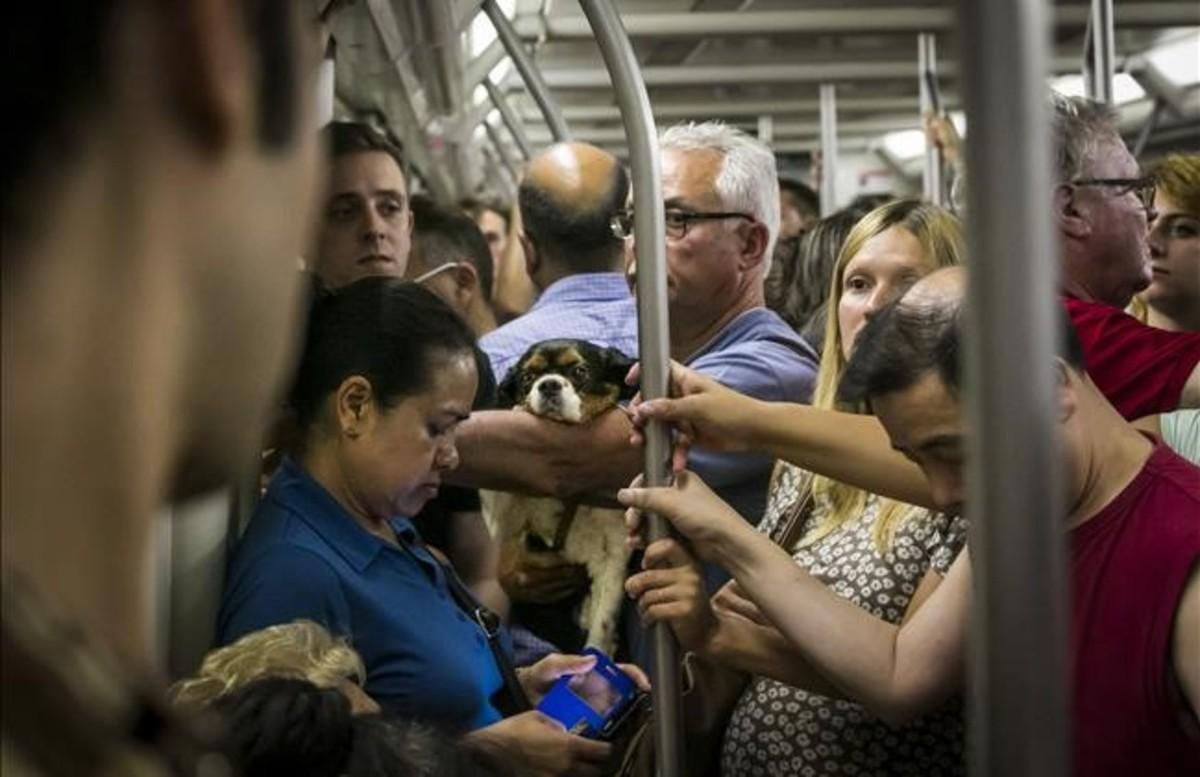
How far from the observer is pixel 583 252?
112 inches

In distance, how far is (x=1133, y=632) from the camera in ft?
5.24

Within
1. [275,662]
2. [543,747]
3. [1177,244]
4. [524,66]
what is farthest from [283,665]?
[1177,244]

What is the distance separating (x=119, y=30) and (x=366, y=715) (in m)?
0.99

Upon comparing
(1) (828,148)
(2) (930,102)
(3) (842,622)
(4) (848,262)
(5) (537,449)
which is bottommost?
(3) (842,622)

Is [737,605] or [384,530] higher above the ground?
[384,530]

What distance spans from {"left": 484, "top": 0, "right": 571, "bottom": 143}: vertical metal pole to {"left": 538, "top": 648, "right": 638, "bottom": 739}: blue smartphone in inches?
50.3

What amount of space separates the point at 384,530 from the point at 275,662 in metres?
0.46

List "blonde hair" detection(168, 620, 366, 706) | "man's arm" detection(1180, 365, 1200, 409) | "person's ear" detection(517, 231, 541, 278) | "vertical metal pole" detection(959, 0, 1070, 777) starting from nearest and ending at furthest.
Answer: "vertical metal pole" detection(959, 0, 1070, 777) < "blonde hair" detection(168, 620, 366, 706) < "man's arm" detection(1180, 365, 1200, 409) < "person's ear" detection(517, 231, 541, 278)

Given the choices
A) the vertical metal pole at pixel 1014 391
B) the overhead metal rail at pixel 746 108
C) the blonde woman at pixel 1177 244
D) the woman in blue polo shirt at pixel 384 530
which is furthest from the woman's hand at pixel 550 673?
the overhead metal rail at pixel 746 108

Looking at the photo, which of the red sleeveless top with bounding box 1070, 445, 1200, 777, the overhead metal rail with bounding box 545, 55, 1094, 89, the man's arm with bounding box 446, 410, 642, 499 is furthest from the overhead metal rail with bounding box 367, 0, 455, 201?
the red sleeveless top with bounding box 1070, 445, 1200, 777

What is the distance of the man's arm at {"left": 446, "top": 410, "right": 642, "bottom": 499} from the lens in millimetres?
2469

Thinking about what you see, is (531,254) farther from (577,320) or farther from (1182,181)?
(1182,181)

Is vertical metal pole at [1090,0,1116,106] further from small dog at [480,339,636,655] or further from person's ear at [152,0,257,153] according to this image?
person's ear at [152,0,257,153]

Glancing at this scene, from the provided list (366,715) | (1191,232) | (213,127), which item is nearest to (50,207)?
(213,127)
